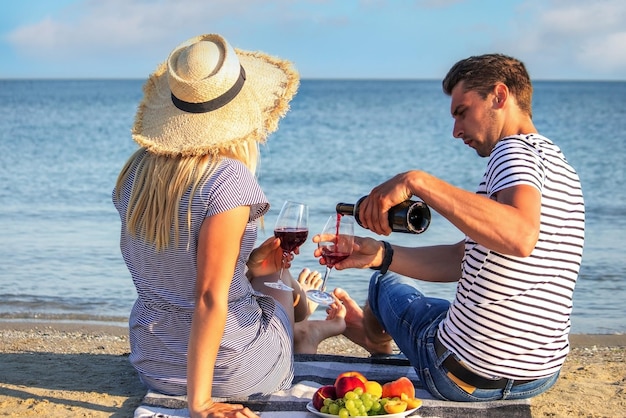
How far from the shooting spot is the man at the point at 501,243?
3635 mm

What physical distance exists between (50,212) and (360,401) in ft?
36.7

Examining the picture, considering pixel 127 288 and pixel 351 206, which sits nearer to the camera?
pixel 351 206

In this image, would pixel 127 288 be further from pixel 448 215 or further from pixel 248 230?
pixel 448 215

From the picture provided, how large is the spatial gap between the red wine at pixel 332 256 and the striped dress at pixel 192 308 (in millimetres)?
392

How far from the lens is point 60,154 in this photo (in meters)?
25.9

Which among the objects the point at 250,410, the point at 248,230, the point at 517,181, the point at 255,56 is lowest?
the point at 250,410

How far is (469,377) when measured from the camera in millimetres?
4230

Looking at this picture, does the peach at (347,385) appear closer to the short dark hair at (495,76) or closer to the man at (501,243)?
the man at (501,243)

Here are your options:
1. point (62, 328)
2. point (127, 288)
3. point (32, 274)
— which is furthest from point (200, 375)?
point (32, 274)

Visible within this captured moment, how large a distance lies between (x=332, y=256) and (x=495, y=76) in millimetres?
1224

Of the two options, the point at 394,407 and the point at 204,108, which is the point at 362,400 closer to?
the point at 394,407

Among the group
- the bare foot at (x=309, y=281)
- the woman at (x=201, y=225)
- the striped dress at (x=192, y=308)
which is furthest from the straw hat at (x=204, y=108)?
the bare foot at (x=309, y=281)

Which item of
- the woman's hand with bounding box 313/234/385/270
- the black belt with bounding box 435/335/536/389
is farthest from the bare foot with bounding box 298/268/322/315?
the black belt with bounding box 435/335/536/389

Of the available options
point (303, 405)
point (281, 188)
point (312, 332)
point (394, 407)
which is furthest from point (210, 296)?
point (281, 188)
